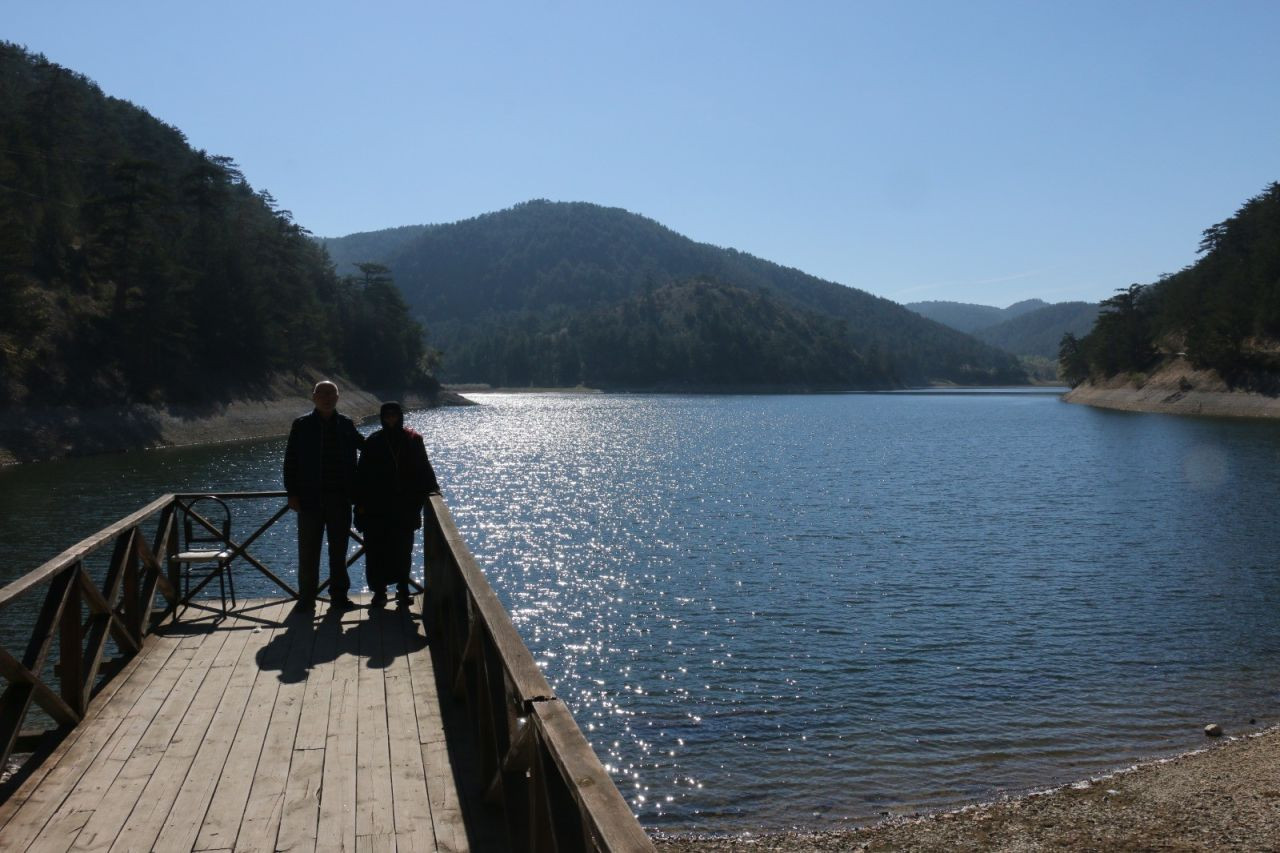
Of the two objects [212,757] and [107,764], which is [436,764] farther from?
[107,764]

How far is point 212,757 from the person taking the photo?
6.13 m

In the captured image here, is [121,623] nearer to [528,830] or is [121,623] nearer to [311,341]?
[528,830]

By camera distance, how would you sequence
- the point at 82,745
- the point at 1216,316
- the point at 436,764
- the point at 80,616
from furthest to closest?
Answer: the point at 1216,316, the point at 80,616, the point at 82,745, the point at 436,764

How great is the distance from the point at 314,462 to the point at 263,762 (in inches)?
163

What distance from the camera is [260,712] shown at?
22.9ft

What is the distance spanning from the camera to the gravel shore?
885 centimetres

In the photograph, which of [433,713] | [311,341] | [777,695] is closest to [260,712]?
[433,713]

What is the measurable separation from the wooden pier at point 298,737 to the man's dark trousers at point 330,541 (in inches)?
33.1

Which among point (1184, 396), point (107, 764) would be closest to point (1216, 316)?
point (1184, 396)

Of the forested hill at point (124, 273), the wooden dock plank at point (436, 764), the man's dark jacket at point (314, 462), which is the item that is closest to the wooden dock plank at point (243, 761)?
the wooden dock plank at point (436, 764)

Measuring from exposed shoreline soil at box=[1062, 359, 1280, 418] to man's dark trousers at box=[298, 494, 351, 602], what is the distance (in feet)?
274

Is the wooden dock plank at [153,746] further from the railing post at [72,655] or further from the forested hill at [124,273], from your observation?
the forested hill at [124,273]

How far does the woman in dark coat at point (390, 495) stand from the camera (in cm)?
967

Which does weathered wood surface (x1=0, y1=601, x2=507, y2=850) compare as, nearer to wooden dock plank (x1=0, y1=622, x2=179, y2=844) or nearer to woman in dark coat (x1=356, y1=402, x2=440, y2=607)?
wooden dock plank (x1=0, y1=622, x2=179, y2=844)
